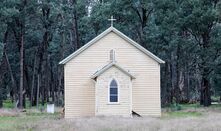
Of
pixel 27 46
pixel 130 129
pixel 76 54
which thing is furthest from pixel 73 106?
pixel 27 46

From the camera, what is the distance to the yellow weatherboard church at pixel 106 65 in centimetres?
3700

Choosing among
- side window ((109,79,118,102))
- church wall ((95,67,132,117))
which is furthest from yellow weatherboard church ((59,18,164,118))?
side window ((109,79,118,102))

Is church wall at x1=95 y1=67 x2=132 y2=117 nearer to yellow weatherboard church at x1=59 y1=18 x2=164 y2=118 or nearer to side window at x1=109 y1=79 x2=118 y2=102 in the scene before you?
side window at x1=109 y1=79 x2=118 y2=102

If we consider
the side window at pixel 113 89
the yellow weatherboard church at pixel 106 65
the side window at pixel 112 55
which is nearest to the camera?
the side window at pixel 113 89

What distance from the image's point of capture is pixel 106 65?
1432 inches

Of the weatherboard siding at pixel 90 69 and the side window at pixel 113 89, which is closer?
the side window at pixel 113 89

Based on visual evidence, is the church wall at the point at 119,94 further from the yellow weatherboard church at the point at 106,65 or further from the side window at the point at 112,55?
the side window at the point at 112,55

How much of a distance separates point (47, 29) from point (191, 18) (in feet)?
59.3

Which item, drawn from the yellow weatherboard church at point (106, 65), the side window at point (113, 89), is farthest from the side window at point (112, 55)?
the side window at point (113, 89)

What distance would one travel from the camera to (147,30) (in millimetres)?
54250

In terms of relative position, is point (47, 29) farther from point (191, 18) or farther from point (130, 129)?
point (130, 129)

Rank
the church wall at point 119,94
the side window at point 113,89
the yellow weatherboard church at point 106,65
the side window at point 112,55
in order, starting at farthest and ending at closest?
the yellow weatherboard church at point 106,65, the side window at point 112,55, the side window at point 113,89, the church wall at point 119,94

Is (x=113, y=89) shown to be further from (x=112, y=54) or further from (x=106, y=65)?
(x=112, y=54)

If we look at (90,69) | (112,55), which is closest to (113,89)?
(90,69)
